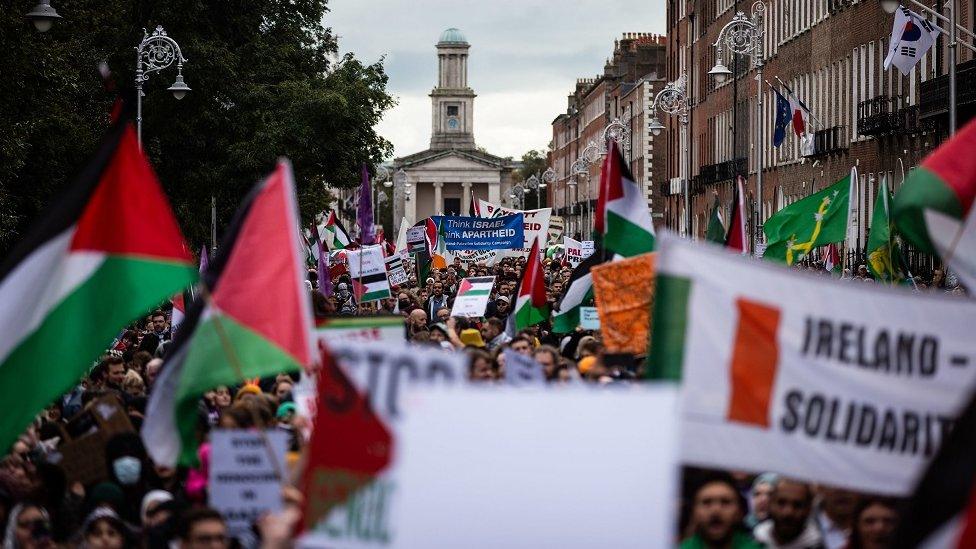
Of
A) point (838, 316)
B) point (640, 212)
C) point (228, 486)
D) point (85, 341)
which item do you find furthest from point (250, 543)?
point (640, 212)

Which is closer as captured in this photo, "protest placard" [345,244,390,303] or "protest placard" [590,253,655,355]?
"protest placard" [590,253,655,355]

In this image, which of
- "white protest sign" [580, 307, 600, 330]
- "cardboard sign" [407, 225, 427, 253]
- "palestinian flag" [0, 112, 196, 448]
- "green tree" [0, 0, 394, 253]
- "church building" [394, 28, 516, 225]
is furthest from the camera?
"church building" [394, 28, 516, 225]

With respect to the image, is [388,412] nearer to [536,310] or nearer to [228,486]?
[228,486]

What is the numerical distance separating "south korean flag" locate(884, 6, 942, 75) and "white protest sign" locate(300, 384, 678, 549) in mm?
26401

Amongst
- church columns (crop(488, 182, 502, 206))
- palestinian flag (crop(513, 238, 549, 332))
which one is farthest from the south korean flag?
church columns (crop(488, 182, 502, 206))

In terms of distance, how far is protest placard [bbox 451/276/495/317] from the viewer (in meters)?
22.0

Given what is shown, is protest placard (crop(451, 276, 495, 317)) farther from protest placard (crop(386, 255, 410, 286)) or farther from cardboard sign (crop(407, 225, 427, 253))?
cardboard sign (crop(407, 225, 427, 253))

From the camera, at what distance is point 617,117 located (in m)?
108

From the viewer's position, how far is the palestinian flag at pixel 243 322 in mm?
8383

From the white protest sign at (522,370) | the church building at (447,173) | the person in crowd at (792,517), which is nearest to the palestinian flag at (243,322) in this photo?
the white protest sign at (522,370)

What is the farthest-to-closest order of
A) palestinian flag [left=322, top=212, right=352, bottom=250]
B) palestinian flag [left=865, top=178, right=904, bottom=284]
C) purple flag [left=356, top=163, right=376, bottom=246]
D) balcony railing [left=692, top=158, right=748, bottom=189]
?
balcony railing [left=692, top=158, right=748, bottom=189] → palestinian flag [left=322, top=212, right=352, bottom=250] → purple flag [left=356, top=163, right=376, bottom=246] → palestinian flag [left=865, top=178, right=904, bottom=284]

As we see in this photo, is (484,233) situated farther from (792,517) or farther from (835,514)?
(792,517)

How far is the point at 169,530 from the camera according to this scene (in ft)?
27.8

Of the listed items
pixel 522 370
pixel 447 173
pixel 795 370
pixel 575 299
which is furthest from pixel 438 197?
pixel 795 370
